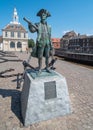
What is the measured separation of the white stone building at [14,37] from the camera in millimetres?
55941

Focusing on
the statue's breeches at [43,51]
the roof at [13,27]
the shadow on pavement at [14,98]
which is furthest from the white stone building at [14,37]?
the statue's breeches at [43,51]

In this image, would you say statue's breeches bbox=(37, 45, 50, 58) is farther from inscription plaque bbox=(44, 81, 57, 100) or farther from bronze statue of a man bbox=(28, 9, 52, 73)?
inscription plaque bbox=(44, 81, 57, 100)

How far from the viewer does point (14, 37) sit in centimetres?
5691

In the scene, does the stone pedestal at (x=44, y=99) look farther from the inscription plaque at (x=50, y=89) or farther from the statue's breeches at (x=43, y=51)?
the statue's breeches at (x=43, y=51)

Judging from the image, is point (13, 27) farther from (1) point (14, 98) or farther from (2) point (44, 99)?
(2) point (44, 99)

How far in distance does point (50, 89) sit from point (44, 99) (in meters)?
0.36

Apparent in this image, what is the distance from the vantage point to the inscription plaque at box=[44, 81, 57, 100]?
4.50 meters

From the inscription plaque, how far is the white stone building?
53.8m

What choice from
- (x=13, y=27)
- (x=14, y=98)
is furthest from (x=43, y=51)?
(x=13, y=27)

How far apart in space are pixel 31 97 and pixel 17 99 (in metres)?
1.91

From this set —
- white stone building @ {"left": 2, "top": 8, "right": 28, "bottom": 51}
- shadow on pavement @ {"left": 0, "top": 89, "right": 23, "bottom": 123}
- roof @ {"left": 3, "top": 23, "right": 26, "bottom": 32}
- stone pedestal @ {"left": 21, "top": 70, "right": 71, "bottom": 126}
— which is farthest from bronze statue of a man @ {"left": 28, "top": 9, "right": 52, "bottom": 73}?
roof @ {"left": 3, "top": 23, "right": 26, "bottom": 32}

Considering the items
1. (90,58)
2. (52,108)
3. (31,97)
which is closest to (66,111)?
(52,108)

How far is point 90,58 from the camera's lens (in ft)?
→ 86.0

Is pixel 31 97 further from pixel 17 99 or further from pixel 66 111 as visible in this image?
pixel 17 99
